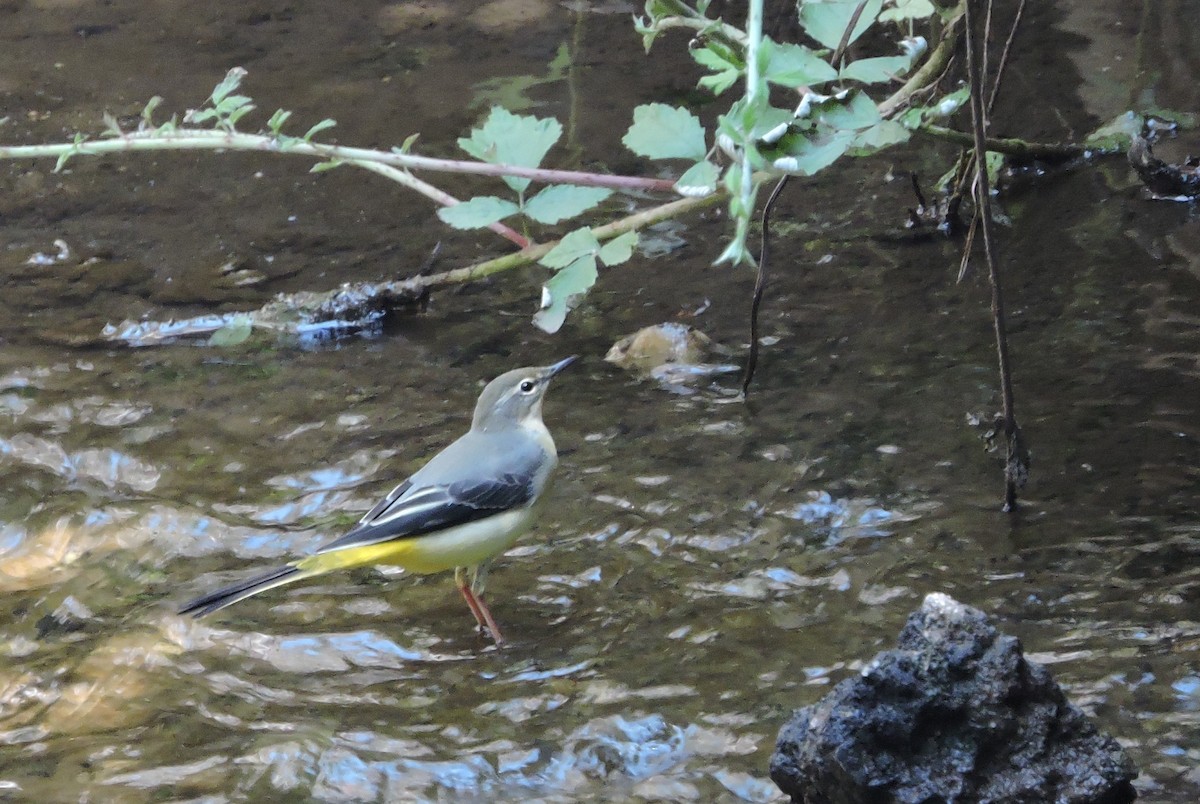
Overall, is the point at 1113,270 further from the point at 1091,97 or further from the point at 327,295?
the point at 327,295

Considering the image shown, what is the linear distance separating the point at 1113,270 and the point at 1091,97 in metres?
2.51

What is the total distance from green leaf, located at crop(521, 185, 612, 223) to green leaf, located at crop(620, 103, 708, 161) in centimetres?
32

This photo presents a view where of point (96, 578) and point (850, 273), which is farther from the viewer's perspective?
point (850, 273)

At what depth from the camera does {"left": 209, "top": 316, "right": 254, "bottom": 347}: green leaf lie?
5.54 m

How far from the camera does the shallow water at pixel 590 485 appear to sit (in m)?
3.44

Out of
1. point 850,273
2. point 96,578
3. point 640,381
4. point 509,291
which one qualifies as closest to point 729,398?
point 640,381

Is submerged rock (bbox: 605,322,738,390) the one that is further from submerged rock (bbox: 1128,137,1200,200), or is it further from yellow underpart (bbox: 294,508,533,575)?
submerged rock (bbox: 1128,137,1200,200)

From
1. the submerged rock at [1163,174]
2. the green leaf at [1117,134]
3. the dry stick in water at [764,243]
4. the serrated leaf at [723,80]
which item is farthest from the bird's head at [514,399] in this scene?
the green leaf at [1117,134]

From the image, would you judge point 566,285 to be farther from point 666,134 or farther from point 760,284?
point 760,284

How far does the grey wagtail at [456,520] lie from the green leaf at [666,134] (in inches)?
63.8

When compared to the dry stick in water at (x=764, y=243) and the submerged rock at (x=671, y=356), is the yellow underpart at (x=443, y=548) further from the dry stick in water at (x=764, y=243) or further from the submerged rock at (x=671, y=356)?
the submerged rock at (x=671, y=356)

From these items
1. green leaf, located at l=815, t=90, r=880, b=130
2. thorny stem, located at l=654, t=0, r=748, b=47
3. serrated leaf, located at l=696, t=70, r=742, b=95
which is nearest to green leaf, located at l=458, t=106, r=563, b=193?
thorny stem, located at l=654, t=0, r=748, b=47

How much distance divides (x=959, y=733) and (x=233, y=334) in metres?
3.97

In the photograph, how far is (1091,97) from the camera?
780cm
